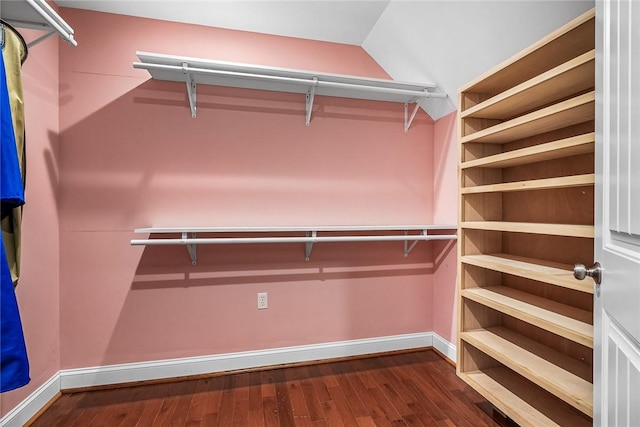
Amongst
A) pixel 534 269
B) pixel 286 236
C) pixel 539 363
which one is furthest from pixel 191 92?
pixel 539 363

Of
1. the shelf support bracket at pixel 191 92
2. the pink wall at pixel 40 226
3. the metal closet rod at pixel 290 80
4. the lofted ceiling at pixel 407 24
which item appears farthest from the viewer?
the shelf support bracket at pixel 191 92

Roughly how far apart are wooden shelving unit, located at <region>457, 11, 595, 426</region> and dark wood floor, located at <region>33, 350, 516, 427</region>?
0.30 meters

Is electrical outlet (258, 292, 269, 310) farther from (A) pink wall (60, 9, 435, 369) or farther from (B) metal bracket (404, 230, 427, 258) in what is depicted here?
(B) metal bracket (404, 230, 427, 258)

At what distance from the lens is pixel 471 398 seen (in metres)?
1.86

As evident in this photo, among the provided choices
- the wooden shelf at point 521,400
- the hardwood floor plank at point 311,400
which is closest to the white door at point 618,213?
the wooden shelf at point 521,400

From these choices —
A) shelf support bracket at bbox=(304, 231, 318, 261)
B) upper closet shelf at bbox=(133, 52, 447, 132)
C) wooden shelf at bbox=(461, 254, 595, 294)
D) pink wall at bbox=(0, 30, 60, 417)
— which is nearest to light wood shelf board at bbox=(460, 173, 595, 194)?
wooden shelf at bbox=(461, 254, 595, 294)

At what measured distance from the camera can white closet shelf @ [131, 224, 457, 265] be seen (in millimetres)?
1797

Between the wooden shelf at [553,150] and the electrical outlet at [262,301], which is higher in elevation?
the wooden shelf at [553,150]

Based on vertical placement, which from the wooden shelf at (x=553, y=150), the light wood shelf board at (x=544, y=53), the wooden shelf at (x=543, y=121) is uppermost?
the light wood shelf board at (x=544, y=53)

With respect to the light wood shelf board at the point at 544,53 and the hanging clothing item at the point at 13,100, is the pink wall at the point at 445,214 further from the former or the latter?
the hanging clothing item at the point at 13,100

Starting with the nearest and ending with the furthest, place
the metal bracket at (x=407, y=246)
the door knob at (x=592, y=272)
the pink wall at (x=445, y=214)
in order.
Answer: the door knob at (x=592, y=272)
the pink wall at (x=445, y=214)
the metal bracket at (x=407, y=246)

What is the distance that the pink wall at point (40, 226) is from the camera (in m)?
1.65

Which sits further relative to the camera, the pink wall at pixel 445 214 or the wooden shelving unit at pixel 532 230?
the pink wall at pixel 445 214

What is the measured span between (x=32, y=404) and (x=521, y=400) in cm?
244
